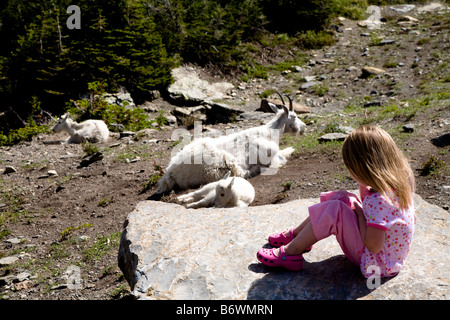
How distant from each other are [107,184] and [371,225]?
6946 mm

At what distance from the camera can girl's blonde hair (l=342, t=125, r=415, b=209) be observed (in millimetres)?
2953

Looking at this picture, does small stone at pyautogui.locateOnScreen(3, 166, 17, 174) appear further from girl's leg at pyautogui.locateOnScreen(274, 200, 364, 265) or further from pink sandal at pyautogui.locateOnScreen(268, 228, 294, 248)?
girl's leg at pyautogui.locateOnScreen(274, 200, 364, 265)

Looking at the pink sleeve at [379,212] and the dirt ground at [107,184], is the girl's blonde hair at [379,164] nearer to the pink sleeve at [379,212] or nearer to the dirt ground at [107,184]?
the pink sleeve at [379,212]

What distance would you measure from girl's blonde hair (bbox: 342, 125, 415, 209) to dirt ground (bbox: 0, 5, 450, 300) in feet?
11.4

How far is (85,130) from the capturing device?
40.8 ft

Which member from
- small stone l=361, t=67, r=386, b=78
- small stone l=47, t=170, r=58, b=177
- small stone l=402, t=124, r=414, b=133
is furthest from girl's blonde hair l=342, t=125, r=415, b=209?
small stone l=361, t=67, r=386, b=78

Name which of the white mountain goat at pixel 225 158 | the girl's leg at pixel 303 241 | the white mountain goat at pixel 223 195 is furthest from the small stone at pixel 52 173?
the girl's leg at pixel 303 241

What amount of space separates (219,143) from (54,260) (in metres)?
3.84

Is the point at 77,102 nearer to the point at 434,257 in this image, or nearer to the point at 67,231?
the point at 67,231

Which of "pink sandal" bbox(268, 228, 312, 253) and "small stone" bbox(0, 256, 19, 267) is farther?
"small stone" bbox(0, 256, 19, 267)

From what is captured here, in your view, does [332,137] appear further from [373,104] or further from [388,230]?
[388,230]

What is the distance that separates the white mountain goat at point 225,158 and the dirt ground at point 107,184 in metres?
0.32

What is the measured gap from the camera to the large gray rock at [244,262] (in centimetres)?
313

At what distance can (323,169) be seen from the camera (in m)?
7.98
